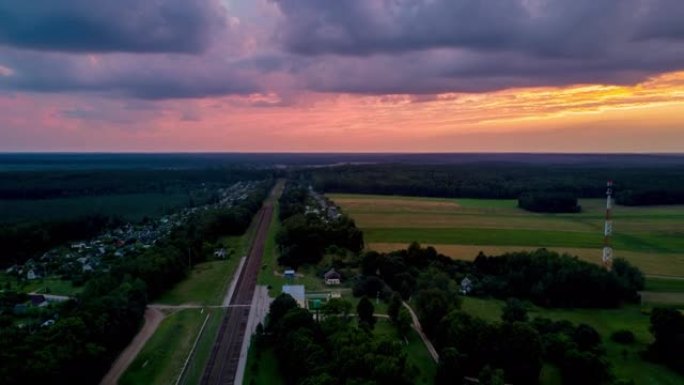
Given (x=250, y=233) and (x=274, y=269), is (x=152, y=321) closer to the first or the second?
(x=274, y=269)

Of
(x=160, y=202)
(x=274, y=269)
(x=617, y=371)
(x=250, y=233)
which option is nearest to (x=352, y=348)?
(x=617, y=371)

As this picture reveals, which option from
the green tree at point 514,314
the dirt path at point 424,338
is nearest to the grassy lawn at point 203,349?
the dirt path at point 424,338

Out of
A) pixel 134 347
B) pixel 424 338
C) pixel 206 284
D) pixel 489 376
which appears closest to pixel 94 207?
pixel 206 284

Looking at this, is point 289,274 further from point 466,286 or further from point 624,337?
point 624,337

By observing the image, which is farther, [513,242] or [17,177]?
[17,177]

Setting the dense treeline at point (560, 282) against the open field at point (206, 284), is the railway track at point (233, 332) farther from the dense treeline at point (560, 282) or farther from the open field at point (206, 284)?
the dense treeline at point (560, 282)
